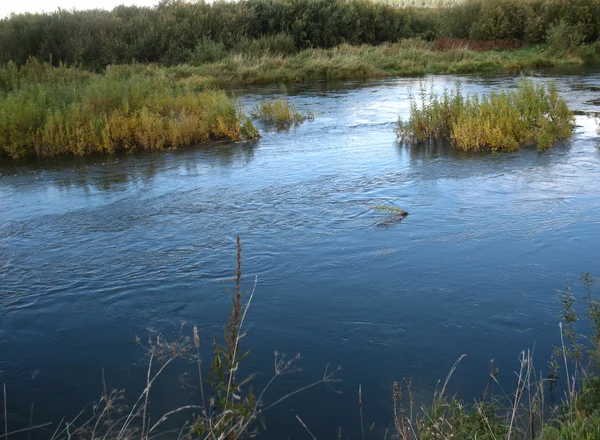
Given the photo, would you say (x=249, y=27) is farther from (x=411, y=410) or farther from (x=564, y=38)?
(x=411, y=410)

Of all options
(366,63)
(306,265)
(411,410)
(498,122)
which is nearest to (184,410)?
(411,410)

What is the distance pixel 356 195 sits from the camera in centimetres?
→ 932

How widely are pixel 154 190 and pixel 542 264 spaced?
20.9 feet

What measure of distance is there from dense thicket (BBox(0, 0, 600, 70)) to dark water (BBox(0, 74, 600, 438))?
21.2 m

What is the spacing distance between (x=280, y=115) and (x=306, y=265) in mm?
9460

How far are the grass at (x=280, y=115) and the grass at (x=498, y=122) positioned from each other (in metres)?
3.72

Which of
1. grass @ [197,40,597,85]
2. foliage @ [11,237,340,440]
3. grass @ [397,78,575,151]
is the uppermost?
grass @ [197,40,597,85]

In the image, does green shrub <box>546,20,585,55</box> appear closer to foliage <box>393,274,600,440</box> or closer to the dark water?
the dark water

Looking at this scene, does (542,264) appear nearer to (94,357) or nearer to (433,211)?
(433,211)

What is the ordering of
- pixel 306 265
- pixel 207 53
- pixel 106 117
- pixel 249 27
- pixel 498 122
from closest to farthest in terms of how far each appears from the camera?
pixel 306 265 → pixel 498 122 → pixel 106 117 → pixel 207 53 → pixel 249 27

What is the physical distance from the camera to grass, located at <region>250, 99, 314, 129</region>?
15.8 metres

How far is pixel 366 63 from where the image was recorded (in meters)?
28.0

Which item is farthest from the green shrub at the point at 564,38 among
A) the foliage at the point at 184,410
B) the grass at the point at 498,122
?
the foliage at the point at 184,410

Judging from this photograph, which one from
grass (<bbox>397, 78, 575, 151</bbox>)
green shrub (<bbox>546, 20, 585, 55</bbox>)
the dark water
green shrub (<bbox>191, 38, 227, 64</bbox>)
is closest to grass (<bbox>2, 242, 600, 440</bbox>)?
the dark water
